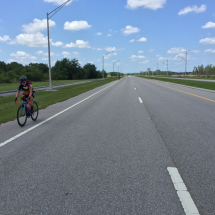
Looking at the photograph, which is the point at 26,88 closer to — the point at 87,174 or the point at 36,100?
the point at 87,174

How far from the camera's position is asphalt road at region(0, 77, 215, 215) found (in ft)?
9.52

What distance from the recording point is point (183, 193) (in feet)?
10.3

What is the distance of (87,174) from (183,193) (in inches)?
62.1

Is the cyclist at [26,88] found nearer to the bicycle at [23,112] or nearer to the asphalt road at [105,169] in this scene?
the bicycle at [23,112]

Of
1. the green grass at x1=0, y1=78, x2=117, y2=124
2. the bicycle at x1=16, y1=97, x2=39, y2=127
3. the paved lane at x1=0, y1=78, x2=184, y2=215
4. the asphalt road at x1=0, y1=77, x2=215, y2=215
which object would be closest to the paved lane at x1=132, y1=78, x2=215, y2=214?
the asphalt road at x1=0, y1=77, x2=215, y2=215

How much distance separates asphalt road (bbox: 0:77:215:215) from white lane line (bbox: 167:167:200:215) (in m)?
0.07

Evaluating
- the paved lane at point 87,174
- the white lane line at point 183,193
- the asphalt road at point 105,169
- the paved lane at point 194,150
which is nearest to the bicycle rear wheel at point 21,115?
the asphalt road at point 105,169

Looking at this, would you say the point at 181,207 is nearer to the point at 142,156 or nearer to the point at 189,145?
the point at 142,156

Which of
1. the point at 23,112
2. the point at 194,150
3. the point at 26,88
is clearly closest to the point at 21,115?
the point at 23,112

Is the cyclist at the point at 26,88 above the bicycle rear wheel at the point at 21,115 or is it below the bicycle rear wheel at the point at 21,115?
above

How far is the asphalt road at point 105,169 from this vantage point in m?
2.90

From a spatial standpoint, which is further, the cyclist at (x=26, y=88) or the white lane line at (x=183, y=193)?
the cyclist at (x=26, y=88)

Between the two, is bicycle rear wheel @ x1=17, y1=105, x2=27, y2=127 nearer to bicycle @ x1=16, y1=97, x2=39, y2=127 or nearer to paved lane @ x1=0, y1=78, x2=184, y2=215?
bicycle @ x1=16, y1=97, x2=39, y2=127

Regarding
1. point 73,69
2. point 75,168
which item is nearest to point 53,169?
point 75,168
